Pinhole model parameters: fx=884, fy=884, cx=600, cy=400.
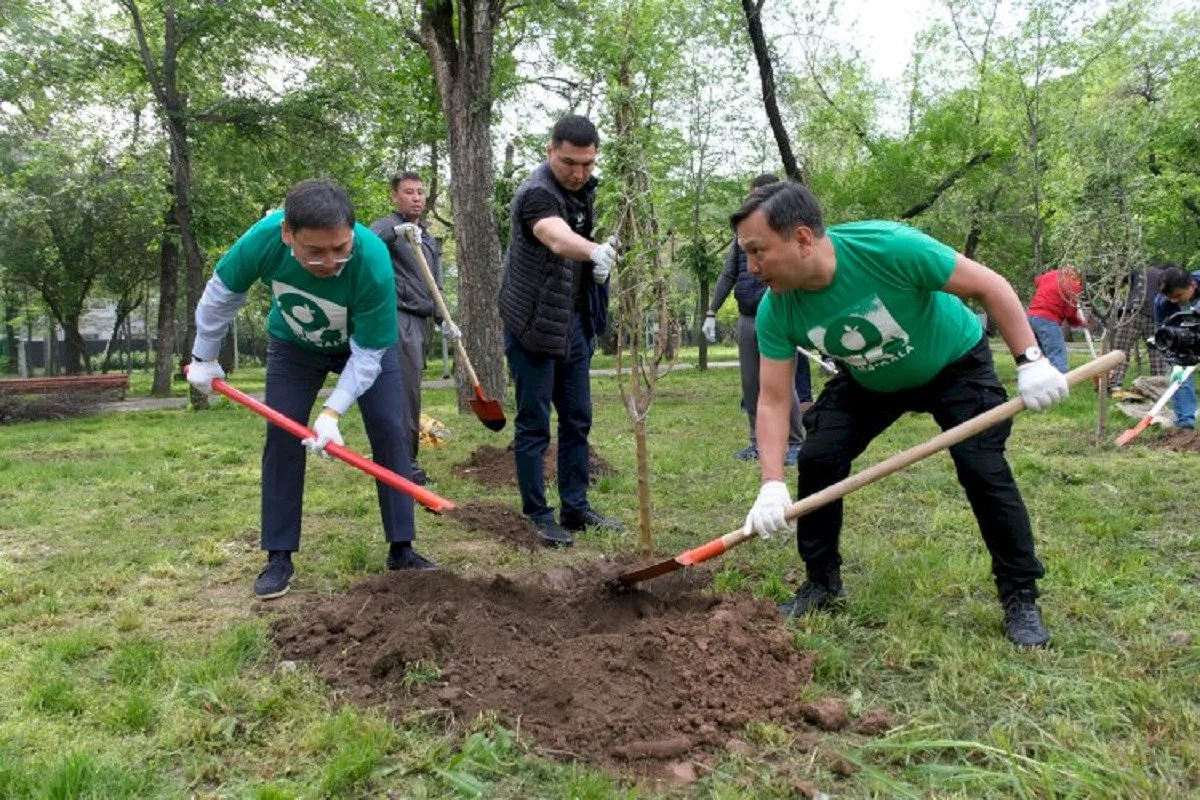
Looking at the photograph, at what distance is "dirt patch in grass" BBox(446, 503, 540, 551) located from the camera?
4.65 meters

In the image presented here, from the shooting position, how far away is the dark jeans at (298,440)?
3.89 m

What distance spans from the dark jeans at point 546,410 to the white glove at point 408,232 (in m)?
1.79

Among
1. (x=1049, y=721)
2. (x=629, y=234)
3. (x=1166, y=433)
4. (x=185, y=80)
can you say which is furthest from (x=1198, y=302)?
(x=185, y=80)

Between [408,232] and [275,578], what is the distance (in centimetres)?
281

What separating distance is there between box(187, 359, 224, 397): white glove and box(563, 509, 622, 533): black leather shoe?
1947mm

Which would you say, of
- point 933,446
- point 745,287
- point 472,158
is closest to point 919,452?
point 933,446

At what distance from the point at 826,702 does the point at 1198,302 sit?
6695mm

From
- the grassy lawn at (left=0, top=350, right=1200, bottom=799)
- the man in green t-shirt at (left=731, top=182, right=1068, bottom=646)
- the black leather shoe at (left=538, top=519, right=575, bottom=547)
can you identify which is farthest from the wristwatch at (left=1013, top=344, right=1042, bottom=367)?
the black leather shoe at (left=538, top=519, right=575, bottom=547)

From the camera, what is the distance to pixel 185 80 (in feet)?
50.4

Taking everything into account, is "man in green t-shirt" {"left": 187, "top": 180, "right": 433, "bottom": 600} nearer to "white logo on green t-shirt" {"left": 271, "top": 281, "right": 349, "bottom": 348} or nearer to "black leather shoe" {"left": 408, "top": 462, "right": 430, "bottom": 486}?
"white logo on green t-shirt" {"left": 271, "top": 281, "right": 349, "bottom": 348}

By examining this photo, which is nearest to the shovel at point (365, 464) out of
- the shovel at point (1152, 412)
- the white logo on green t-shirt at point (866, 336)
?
the white logo on green t-shirt at point (866, 336)

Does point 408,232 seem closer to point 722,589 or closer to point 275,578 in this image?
point 275,578

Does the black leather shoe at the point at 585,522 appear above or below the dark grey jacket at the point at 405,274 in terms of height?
below

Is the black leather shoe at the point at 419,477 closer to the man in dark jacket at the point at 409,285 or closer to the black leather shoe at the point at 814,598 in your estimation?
the man in dark jacket at the point at 409,285
